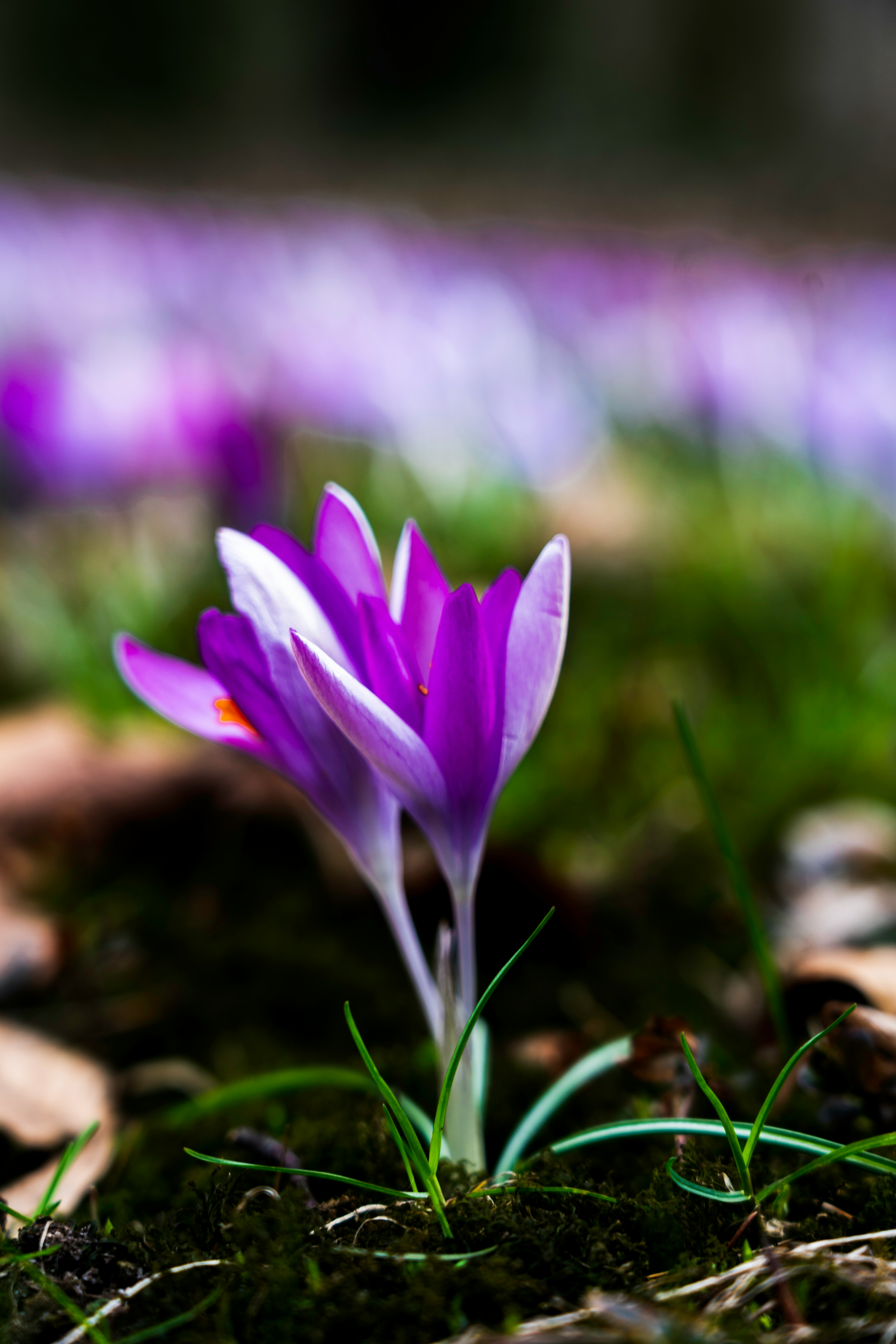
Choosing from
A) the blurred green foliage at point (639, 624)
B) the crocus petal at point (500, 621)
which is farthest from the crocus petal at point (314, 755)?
the blurred green foliage at point (639, 624)

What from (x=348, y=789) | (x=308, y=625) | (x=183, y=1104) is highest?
(x=308, y=625)

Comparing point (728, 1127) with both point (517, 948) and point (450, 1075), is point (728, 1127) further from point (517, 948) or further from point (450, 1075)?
point (517, 948)

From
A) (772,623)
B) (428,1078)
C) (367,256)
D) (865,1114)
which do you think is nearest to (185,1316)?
(428,1078)

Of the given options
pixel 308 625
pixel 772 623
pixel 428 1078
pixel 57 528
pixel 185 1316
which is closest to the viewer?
pixel 185 1316

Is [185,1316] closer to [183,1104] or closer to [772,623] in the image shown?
[183,1104]

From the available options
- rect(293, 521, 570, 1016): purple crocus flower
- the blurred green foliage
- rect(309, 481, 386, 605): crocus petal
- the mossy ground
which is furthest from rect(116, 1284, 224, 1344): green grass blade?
the blurred green foliage

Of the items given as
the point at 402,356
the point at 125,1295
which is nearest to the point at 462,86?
the point at 402,356

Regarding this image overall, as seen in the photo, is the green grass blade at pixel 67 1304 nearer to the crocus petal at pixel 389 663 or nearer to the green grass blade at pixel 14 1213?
the green grass blade at pixel 14 1213
